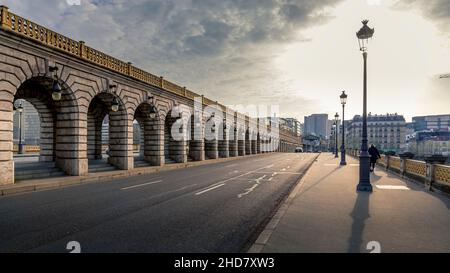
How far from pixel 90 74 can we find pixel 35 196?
32.0 feet

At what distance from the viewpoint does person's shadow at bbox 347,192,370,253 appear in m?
5.20

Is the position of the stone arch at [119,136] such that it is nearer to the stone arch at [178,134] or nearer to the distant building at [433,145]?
the stone arch at [178,134]

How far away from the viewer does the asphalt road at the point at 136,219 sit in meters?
5.56

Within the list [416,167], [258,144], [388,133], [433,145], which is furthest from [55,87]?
[388,133]

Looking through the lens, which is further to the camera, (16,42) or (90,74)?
(90,74)

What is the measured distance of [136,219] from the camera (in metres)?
7.49

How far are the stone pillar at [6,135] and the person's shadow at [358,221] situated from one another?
1417 cm

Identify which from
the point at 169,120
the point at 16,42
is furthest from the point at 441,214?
the point at 169,120

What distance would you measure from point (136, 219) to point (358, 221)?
5520 millimetres

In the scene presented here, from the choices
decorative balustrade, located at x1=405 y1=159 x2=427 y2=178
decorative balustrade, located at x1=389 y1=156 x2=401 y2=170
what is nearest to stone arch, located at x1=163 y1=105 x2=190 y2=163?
decorative balustrade, located at x1=389 y1=156 x2=401 y2=170

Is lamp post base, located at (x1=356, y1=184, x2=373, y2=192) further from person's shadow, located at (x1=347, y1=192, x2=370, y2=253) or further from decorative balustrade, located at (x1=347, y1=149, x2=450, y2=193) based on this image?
decorative balustrade, located at (x1=347, y1=149, x2=450, y2=193)

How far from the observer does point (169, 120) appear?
33.6m

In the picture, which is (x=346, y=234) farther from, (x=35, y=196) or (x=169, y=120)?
(x=169, y=120)

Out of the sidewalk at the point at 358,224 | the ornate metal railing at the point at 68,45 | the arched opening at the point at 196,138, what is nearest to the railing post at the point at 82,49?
the ornate metal railing at the point at 68,45
